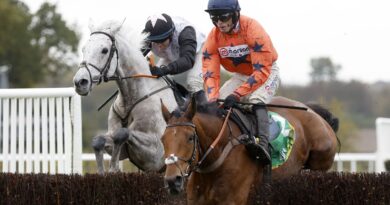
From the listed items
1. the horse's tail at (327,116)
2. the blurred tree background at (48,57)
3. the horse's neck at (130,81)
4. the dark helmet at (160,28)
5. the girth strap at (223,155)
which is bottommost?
the blurred tree background at (48,57)

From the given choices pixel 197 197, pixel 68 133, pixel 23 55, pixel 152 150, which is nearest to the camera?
pixel 197 197

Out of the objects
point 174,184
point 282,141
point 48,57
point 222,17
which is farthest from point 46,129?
point 48,57

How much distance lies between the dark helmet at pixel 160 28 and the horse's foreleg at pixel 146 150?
3.21ft

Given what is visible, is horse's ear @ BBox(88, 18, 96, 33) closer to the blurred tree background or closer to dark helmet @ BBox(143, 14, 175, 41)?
dark helmet @ BBox(143, 14, 175, 41)

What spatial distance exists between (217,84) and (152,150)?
4.78ft

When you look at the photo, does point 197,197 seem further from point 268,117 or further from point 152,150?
point 152,150

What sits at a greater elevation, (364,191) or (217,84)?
(217,84)

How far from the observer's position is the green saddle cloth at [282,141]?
7.11 metres

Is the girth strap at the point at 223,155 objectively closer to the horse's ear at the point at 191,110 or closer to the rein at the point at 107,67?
Answer: the horse's ear at the point at 191,110

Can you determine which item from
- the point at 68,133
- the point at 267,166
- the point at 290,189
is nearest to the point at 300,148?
the point at 290,189

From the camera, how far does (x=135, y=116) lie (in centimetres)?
835

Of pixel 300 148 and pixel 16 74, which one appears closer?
pixel 300 148

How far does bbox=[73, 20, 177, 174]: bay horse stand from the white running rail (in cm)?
117

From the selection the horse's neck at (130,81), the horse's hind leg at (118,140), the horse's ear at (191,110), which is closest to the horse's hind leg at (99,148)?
the horse's hind leg at (118,140)
